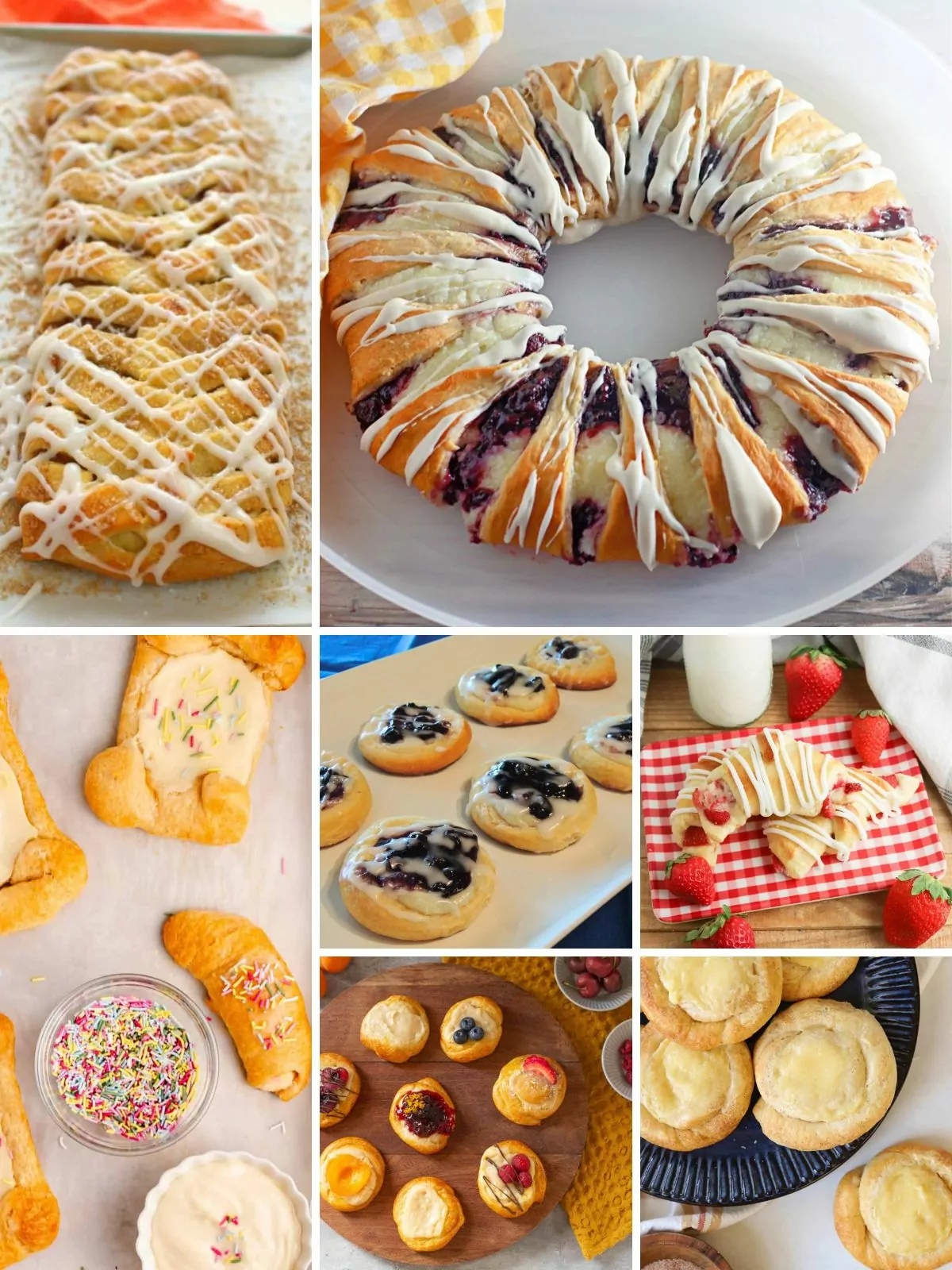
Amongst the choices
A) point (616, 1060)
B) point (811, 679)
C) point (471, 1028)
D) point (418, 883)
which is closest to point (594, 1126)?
point (616, 1060)

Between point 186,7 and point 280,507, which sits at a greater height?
point 186,7

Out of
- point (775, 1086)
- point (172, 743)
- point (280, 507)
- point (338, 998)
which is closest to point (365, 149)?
point (280, 507)

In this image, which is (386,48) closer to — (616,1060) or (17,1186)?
(616,1060)

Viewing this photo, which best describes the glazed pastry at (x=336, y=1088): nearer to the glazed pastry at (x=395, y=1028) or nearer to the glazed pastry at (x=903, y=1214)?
the glazed pastry at (x=395, y=1028)

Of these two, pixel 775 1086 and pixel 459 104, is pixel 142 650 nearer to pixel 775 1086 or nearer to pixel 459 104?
pixel 459 104

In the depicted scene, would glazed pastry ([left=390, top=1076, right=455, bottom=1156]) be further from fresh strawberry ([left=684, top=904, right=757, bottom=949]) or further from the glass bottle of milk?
the glass bottle of milk
